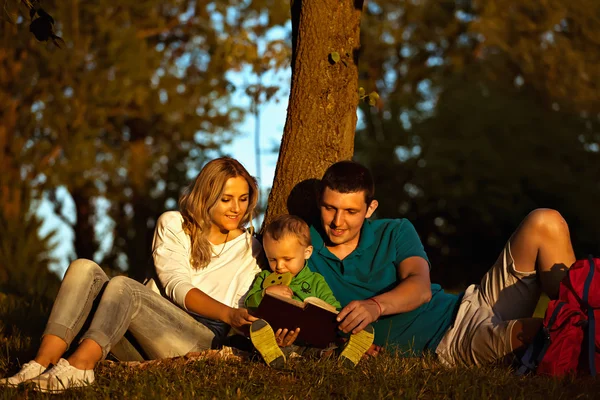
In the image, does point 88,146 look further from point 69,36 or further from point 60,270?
point 60,270

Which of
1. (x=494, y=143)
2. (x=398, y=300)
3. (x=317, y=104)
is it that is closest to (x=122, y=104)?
(x=494, y=143)

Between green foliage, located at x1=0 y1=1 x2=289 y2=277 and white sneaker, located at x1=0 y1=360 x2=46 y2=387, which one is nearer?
white sneaker, located at x1=0 y1=360 x2=46 y2=387

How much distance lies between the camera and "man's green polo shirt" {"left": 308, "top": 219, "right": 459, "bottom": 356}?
5.43m

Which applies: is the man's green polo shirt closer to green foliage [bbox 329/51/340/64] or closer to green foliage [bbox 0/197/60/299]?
green foliage [bbox 329/51/340/64]

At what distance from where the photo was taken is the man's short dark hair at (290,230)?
5324 millimetres

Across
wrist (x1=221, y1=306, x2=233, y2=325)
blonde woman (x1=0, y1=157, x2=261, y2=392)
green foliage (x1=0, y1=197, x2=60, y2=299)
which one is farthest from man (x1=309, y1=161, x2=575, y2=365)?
green foliage (x1=0, y1=197, x2=60, y2=299)

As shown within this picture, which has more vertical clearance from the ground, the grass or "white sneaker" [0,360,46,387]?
the grass

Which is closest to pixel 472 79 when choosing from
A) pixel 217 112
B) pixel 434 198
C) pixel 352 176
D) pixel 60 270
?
pixel 434 198

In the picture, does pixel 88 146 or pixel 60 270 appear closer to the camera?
pixel 60 270

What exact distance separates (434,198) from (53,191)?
9428 mm

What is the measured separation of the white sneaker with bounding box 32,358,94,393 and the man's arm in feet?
4.86

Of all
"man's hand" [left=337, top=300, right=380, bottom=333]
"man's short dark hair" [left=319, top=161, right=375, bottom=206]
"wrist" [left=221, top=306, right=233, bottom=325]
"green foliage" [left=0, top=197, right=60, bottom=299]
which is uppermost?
"man's short dark hair" [left=319, top=161, right=375, bottom=206]

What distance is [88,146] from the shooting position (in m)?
16.9

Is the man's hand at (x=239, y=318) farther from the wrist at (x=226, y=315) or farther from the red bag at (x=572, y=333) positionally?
the red bag at (x=572, y=333)
